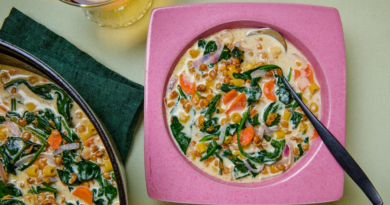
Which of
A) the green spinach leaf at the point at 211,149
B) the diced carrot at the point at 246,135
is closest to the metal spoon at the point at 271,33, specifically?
the diced carrot at the point at 246,135

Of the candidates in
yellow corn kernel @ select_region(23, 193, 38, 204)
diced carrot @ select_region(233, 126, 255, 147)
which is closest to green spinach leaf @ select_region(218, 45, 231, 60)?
diced carrot @ select_region(233, 126, 255, 147)

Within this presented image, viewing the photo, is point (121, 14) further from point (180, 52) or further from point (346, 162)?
point (346, 162)

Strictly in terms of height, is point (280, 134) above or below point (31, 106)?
below

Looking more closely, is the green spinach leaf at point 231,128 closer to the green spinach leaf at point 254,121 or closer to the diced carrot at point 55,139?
the green spinach leaf at point 254,121

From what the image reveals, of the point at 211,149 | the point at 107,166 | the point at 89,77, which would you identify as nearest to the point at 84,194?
the point at 107,166

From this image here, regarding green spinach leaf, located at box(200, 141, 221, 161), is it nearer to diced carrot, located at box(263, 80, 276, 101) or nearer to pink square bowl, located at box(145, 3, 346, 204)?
pink square bowl, located at box(145, 3, 346, 204)
